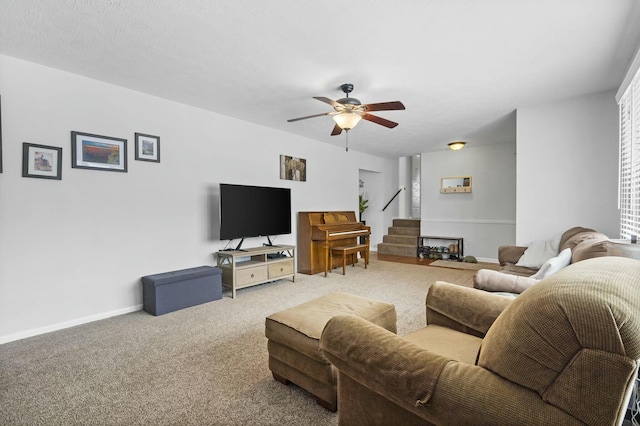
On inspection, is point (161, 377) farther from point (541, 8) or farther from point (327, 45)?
point (541, 8)

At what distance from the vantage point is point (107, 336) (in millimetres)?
2820

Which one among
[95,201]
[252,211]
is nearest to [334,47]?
[252,211]

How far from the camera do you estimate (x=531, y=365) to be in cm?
84

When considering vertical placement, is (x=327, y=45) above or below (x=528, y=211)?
above

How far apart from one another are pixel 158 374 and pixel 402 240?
6497 mm

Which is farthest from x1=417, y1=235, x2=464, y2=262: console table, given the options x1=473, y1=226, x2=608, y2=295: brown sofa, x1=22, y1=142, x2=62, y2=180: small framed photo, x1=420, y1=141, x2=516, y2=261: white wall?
x1=22, y1=142, x2=62, y2=180: small framed photo

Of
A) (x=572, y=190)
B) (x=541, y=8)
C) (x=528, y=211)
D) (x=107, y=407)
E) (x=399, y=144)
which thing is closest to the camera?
(x=107, y=407)

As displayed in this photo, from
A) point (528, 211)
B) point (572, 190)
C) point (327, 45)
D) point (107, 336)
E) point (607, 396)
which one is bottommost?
point (107, 336)

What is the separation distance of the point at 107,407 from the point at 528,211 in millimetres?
4704

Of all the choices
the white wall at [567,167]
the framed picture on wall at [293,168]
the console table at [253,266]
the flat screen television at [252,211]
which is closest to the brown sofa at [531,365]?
the console table at [253,266]

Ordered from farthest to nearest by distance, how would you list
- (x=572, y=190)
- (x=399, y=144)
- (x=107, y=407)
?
(x=399, y=144) < (x=572, y=190) < (x=107, y=407)

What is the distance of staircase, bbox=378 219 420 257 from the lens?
7.55 m

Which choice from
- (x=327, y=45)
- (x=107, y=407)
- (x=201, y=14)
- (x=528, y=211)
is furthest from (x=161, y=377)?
(x=528, y=211)

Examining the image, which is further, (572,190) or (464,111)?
(464,111)
